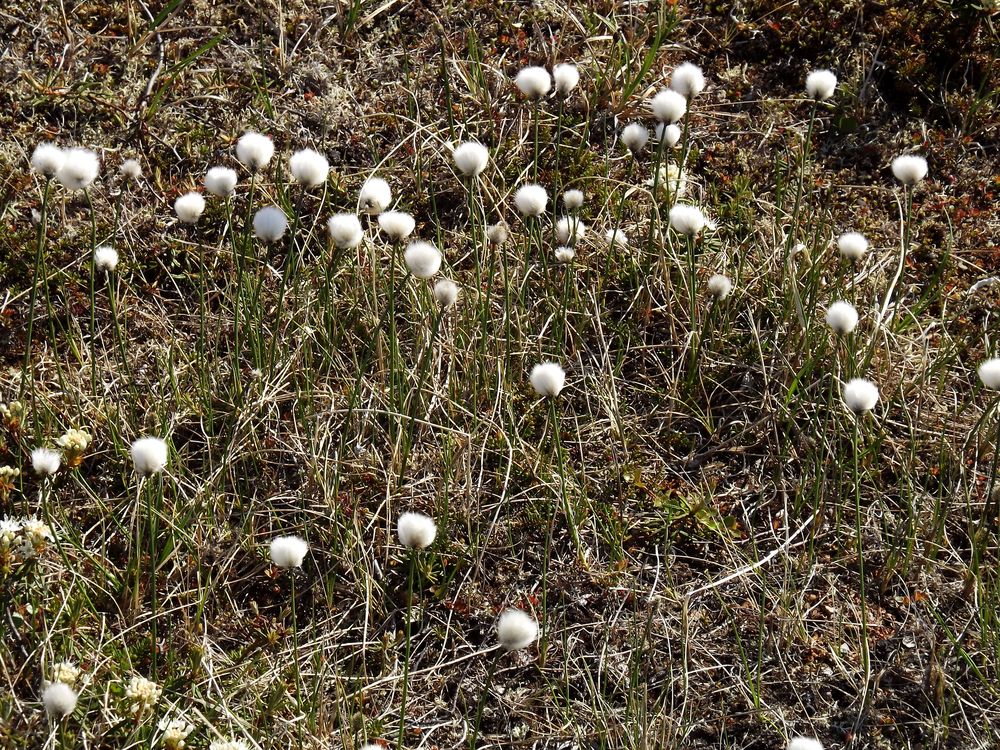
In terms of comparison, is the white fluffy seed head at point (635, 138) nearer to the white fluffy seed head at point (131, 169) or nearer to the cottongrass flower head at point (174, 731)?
the white fluffy seed head at point (131, 169)

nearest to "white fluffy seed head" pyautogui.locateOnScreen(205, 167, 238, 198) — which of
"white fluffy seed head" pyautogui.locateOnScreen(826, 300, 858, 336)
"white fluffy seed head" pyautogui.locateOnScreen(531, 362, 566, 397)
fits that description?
"white fluffy seed head" pyautogui.locateOnScreen(531, 362, 566, 397)

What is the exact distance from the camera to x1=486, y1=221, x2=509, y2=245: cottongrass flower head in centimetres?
354

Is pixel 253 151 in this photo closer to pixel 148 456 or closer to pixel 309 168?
pixel 309 168

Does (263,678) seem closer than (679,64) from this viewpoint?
Yes

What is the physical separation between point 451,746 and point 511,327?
136cm

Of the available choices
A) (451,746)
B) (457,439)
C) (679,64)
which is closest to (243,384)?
(457,439)

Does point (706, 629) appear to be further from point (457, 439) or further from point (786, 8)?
point (786, 8)

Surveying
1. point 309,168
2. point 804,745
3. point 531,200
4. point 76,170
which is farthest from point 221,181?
point 804,745

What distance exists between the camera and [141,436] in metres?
3.17

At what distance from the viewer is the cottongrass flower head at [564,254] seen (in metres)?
3.36

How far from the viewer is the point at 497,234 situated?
357cm

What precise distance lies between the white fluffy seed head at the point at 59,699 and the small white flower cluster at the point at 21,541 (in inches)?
19.8

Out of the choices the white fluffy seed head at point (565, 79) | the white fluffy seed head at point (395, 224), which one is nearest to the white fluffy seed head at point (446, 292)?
the white fluffy seed head at point (395, 224)

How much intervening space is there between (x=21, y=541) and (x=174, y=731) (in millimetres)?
676
